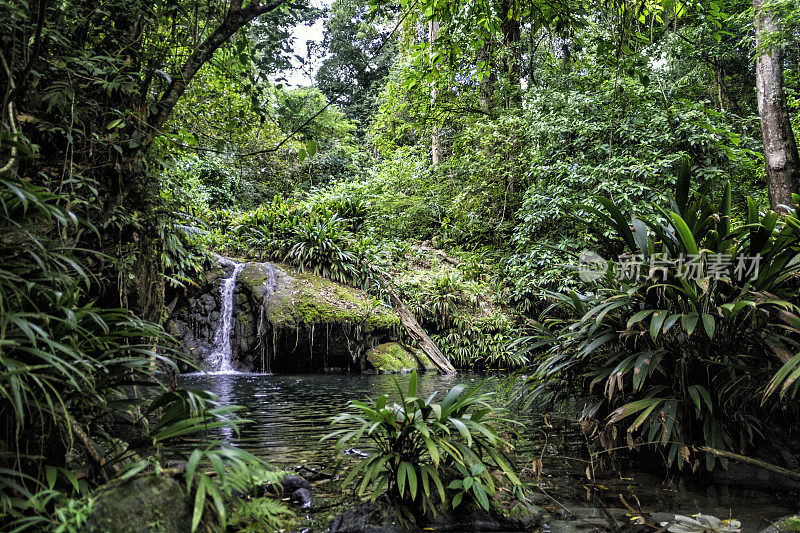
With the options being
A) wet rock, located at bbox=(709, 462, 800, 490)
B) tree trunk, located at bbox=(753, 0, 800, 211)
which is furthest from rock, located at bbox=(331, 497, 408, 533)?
tree trunk, located at bbox=(753, 0, 800, 211)

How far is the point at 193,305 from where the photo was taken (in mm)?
9922

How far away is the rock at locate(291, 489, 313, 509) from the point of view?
2.29 metres

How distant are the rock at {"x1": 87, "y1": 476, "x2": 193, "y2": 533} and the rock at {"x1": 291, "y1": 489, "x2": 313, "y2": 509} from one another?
0.89 metres

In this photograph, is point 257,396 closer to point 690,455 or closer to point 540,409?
point 540,409

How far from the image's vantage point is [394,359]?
974 centimetres

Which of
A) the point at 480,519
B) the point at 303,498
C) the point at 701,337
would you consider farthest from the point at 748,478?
the point at 303,498

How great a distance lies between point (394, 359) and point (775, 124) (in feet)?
25.8

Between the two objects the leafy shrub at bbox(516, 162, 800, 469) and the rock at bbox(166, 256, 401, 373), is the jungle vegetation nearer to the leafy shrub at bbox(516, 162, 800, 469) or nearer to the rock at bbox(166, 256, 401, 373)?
the leafy shrub at bbox(516, 162, 800, 469)

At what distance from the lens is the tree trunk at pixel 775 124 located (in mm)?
6879

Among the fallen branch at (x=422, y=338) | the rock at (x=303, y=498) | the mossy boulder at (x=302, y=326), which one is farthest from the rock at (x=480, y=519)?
the fallen branch at (x=422, y=338)

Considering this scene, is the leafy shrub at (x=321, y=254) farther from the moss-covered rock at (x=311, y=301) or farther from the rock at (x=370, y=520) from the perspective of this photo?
the rock at (x=370, y=520)

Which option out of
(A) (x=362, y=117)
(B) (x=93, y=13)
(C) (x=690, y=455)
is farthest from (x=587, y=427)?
(A) (x=362, y=117)

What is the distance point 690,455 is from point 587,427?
595mm

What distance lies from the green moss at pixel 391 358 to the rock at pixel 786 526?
7919mm
